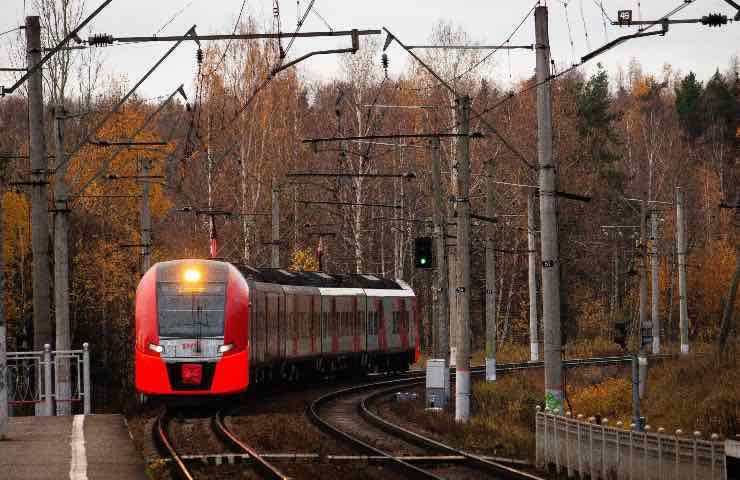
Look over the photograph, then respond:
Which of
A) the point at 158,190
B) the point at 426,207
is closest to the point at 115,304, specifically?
the point at 158,190

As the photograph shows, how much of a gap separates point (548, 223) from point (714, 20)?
535 cm

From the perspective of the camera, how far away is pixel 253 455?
66.0ft

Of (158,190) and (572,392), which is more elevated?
(158,190)

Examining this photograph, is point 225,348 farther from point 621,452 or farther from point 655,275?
point 655,275

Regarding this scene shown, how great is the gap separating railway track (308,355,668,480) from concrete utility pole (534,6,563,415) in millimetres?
2039

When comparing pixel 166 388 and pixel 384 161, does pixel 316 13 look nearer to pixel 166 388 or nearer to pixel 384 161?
pixel 166 388

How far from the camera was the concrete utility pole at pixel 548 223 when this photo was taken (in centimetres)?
2319

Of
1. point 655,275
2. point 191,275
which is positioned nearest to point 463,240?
point 191,275

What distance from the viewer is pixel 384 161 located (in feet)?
230

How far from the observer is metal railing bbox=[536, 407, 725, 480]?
52.9ft

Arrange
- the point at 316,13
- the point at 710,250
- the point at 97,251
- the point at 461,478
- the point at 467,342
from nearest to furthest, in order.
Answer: the point at 461,478 < the point at 316,13 < the point at 467,342 < the point at 97,251 < the point at 710,250

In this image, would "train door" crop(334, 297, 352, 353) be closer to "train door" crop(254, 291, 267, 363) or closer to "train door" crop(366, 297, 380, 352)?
"train door" crop(366, 297, 380, 352)

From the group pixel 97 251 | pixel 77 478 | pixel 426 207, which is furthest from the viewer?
pixel 426 207

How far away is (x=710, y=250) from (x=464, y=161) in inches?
1812
